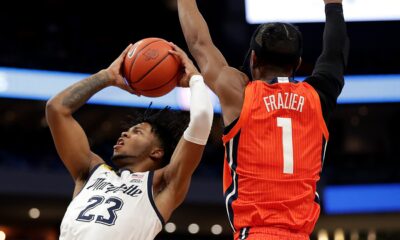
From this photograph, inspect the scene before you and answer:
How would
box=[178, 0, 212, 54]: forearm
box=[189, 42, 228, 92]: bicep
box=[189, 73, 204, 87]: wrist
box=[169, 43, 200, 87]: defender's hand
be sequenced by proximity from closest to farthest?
1. box=[189, 42, 228, 92]: bicep
2. box=[178, 0, 212, 54]: forearm
3. box=[189, 73, 204, 87]: wrist
4. box=[169, 43, 200, 87]: defender's hand

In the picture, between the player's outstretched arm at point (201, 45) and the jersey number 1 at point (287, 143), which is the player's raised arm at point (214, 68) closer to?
the player's outstretched arm at point (201, 45)

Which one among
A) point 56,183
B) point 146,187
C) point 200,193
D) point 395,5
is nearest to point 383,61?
point 395,5

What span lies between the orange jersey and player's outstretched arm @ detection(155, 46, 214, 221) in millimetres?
527

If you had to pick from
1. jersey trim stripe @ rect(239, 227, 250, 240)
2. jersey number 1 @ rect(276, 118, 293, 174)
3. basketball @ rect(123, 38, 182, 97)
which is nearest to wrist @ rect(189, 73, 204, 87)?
basketball @ rect(123, 38, 182, 97)

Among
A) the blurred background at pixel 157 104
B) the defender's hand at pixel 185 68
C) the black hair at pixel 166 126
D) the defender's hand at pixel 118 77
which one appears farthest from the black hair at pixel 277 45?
the blurred background at pixel 157 104

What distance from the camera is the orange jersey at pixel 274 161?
2990 millimetres

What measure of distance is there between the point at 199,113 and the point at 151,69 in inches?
17.3

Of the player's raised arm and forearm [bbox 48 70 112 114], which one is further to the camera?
forearm [bbox 48 70 112 114]

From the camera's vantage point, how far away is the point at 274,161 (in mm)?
3039

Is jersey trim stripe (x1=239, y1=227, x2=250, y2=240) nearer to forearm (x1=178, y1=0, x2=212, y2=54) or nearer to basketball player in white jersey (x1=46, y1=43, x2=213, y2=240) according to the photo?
basketball player in white jersey (x1=46, y1=43, x2=213, y2=240)

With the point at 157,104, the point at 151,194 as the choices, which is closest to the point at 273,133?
the point at 151,194

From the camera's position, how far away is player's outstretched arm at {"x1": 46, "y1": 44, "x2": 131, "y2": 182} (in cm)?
396

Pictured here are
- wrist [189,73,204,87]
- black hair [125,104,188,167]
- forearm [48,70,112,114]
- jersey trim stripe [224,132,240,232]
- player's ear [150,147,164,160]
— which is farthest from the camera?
black hair [125,104,188,167]

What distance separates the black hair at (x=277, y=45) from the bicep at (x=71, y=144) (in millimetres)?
1422
